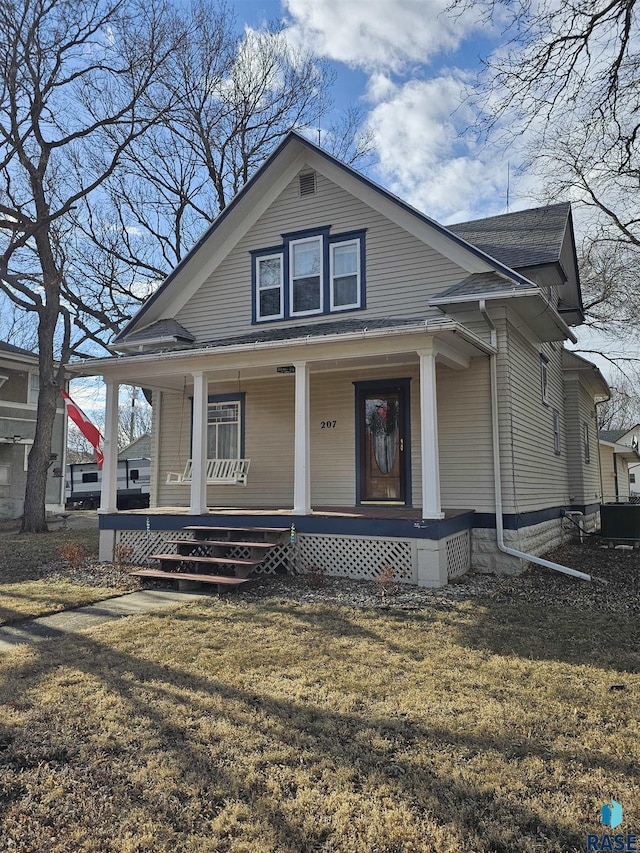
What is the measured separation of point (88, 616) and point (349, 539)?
3.77 m

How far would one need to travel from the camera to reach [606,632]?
602cm

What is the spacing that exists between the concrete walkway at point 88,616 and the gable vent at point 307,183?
26.2ft

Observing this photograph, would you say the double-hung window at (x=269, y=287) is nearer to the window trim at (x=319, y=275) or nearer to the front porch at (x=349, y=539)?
the window trim at (x=319, y=275)

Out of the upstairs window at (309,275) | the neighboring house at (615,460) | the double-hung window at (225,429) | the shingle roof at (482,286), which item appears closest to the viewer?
the shingle roof at (482,286)

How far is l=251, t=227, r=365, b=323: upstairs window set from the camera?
11.4m

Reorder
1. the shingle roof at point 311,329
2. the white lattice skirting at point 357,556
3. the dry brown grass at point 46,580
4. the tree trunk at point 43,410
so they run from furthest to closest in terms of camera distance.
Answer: the tree trunk at point 43,410 → the shingle roof at point 311,329 → the white lattice skirting at point 357,556 → the dry brown grass at point 46,580

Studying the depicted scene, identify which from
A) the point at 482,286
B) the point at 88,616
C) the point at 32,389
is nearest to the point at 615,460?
the point at 482,286

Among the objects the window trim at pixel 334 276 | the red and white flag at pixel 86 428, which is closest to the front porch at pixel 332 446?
the red and white flag at pixel 86 428

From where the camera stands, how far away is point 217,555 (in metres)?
9.22

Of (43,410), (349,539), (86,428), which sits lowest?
(349,539)

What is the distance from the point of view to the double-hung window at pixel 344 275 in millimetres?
11359

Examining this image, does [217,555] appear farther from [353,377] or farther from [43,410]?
[43,410]

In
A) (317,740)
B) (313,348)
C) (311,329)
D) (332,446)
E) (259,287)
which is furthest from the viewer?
(259,287)

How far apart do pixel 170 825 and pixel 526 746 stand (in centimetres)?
203
